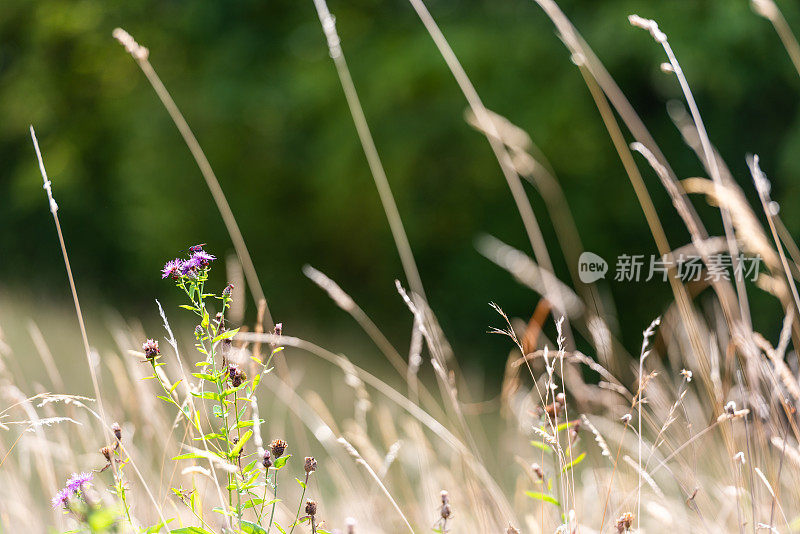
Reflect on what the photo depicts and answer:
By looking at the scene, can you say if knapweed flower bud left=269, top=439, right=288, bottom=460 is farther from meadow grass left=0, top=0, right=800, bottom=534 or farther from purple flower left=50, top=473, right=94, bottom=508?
purple flower left=50, top=473, right=94, bottom=508

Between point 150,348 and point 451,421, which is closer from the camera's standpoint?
point 150,348

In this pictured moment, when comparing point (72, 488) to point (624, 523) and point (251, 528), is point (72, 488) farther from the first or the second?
point (624, 523)

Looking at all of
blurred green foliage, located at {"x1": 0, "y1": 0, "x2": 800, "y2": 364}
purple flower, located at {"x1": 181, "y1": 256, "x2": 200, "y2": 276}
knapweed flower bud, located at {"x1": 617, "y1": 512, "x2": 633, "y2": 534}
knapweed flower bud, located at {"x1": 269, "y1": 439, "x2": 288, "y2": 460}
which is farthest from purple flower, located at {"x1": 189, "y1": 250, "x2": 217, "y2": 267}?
blurred green foliage, located at {"x1": 0, "y1": 0, "x2": 800, "y2": 364}

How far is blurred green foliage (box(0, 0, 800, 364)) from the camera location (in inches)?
218

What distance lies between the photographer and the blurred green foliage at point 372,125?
5539mm

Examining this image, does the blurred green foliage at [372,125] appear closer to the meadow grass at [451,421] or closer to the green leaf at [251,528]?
Result: the meadow grass at [451,421]

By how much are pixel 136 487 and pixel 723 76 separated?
15.4ft

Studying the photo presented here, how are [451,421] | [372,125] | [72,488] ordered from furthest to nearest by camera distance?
[372,125] → [451,421] → [72,488]

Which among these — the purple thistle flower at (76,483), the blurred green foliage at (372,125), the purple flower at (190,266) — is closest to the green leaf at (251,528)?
the purple thistle flower at (76,483)

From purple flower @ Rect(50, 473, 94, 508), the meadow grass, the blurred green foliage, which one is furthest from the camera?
the blurred green foliage

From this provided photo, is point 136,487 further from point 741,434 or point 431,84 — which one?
point 431,84

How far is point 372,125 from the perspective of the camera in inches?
241

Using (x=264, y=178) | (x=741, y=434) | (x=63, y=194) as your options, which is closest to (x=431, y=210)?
(x=264, y=178)

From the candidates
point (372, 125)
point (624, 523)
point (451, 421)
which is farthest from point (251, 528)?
point (372, 125)
